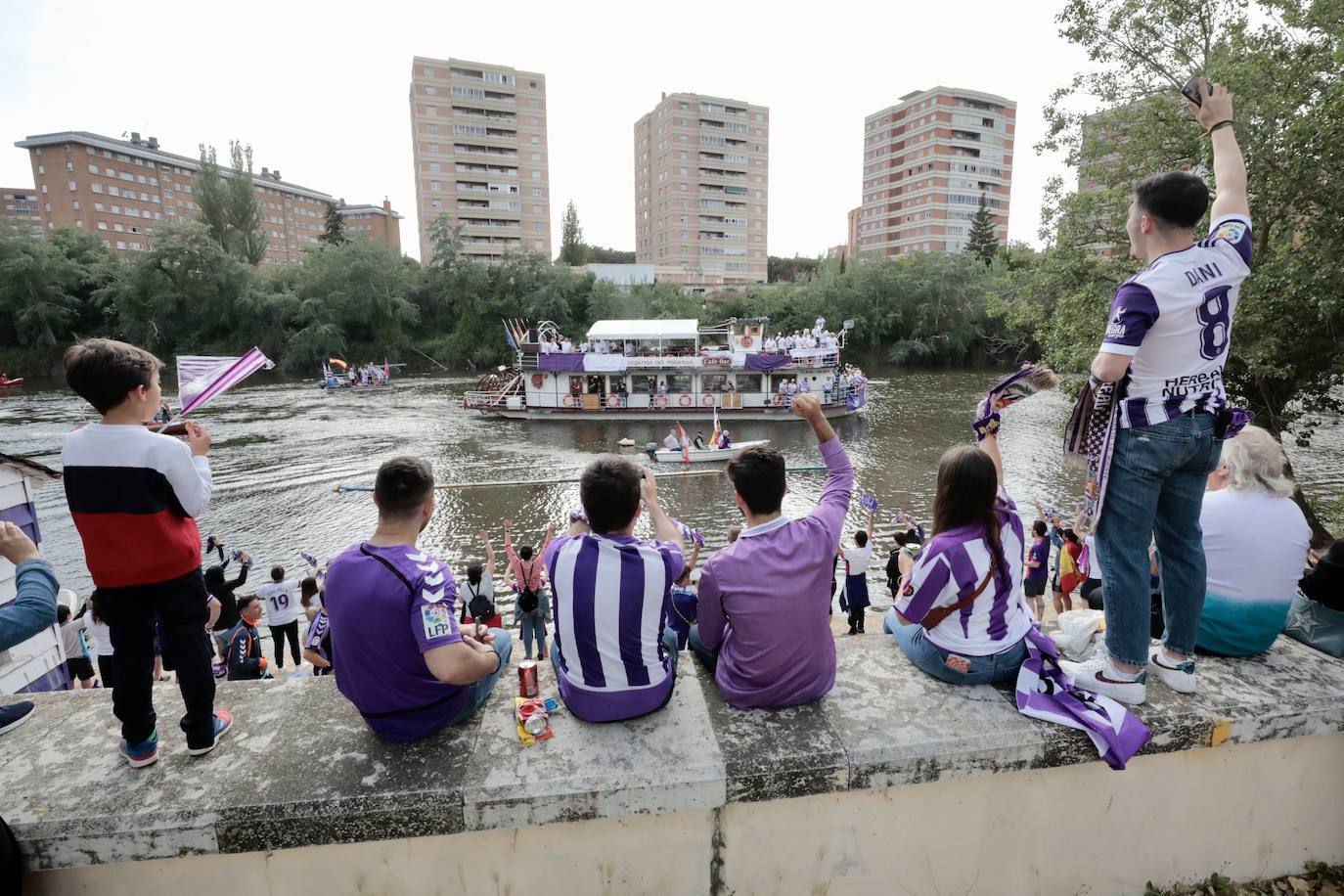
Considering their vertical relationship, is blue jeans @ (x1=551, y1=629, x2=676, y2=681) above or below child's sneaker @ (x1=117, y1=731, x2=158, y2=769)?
above

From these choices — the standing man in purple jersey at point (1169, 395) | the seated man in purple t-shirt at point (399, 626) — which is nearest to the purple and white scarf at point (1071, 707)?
the standing man in purple jersey at point (1169, 395)

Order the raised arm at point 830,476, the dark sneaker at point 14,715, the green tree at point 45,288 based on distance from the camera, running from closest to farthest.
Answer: the dark sneaker at point 14,715 → the raised arm at point 830,476 → the green tree at point 45,288

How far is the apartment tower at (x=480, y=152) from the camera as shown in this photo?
247ft

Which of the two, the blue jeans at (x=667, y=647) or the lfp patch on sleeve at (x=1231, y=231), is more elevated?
the lfp patch on sleeve at (x=1231, y=231)

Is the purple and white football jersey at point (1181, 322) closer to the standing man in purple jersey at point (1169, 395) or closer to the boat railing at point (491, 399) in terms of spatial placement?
the standing man in purple jersey at point (1169, 395)

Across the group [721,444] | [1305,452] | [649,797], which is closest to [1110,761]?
[649,797]

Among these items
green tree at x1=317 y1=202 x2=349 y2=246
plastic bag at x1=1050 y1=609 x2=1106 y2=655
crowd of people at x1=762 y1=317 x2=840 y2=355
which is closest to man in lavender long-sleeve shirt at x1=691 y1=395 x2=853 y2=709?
→ plastic bag at x1=1050 y1=609 x2=1106 y2=655

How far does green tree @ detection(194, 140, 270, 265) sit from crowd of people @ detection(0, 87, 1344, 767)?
72.9m

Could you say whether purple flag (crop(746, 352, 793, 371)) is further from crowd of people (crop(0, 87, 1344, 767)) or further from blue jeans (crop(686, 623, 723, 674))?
blue jeans (crop(686, 623, 723, 674))

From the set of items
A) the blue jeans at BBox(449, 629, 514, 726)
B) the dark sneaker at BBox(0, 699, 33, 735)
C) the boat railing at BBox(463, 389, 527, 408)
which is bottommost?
the boat railing at BBox(463, 389, 527, 408)

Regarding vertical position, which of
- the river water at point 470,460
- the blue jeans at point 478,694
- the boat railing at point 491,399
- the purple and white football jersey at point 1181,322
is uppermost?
the purple and white football jersey at point 1181,322

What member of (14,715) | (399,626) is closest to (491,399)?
(14,715)

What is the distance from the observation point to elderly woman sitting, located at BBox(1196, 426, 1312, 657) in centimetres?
295

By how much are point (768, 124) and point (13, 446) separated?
83076 mm
